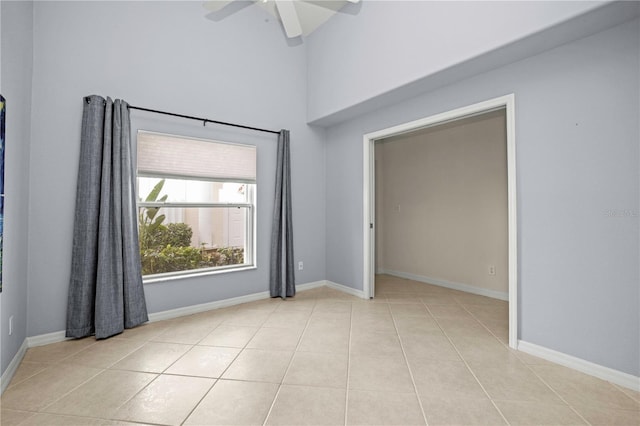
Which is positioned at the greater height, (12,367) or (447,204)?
(447,204)

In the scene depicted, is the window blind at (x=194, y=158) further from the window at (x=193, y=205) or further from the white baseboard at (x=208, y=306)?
the white baseboard at (x=208, y=306)

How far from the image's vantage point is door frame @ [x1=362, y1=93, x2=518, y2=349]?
235cm

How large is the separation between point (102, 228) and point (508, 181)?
136 inches

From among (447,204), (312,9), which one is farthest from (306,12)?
(447,204)

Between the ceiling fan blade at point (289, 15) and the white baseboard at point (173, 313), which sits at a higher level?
the ceiling fan blade at point (289, 15)

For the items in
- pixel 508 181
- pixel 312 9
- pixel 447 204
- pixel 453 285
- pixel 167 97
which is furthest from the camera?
pixel 447 204

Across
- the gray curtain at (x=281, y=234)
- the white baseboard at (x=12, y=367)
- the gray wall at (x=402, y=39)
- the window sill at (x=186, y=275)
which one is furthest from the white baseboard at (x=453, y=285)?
the white baseboard at (x=12, y=367)

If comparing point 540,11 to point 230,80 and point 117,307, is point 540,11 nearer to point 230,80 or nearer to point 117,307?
point 230,80

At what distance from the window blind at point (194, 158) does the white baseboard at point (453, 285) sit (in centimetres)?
303

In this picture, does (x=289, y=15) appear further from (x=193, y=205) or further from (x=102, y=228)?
(x=102, y=228)

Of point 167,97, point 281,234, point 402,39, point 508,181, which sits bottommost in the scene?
point 281,234

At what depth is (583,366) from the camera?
201 centimetres

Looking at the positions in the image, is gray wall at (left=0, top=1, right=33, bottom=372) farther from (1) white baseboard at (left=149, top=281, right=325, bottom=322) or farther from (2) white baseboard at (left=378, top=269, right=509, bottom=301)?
(2) white baseboard at (left=378, top=269, right=509, bottom=301)

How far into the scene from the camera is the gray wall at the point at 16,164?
1876 mm
